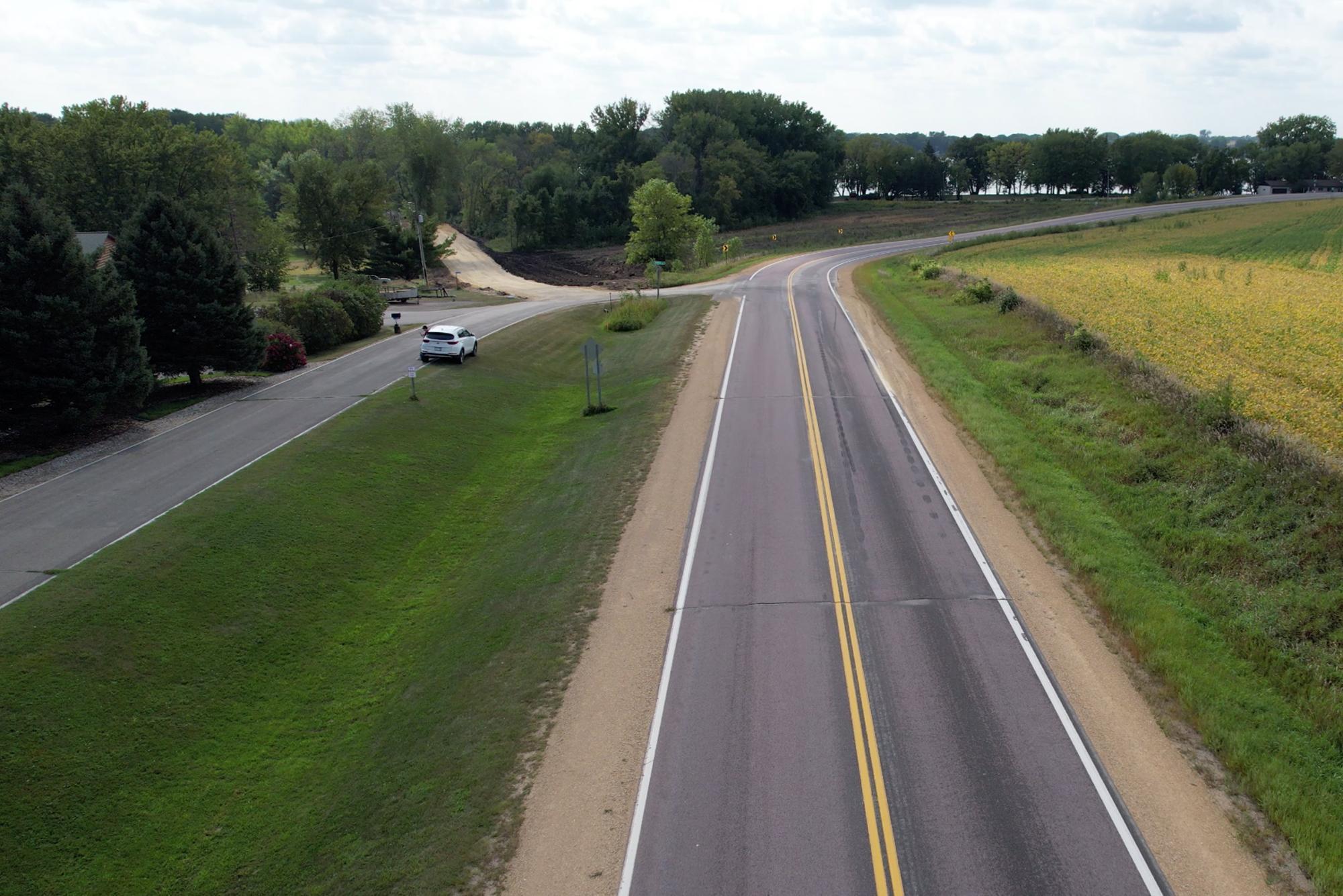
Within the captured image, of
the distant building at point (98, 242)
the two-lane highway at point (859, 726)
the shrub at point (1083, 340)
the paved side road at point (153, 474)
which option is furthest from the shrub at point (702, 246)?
the two-lane highway at point (859, 726)

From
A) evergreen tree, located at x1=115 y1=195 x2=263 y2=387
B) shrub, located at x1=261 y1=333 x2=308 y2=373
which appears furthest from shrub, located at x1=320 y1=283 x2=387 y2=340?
evergreen tree, located at x1=115 y1=195 x2=263 y2=387

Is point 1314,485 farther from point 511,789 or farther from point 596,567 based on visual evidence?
point 511,789

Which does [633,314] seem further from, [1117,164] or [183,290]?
[1117,164]

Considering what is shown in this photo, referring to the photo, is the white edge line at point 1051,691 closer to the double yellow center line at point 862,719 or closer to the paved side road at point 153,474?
the double yellow center line at point 862,719

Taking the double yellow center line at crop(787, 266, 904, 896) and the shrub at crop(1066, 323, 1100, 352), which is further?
the shrub at crop(1066, 323, 1100, 352)

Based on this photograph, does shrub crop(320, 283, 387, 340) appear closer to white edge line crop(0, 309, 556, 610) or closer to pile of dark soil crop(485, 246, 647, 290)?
white edge line crop(0, 309, 556, 610)

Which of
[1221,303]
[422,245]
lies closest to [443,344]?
[1221,303]
